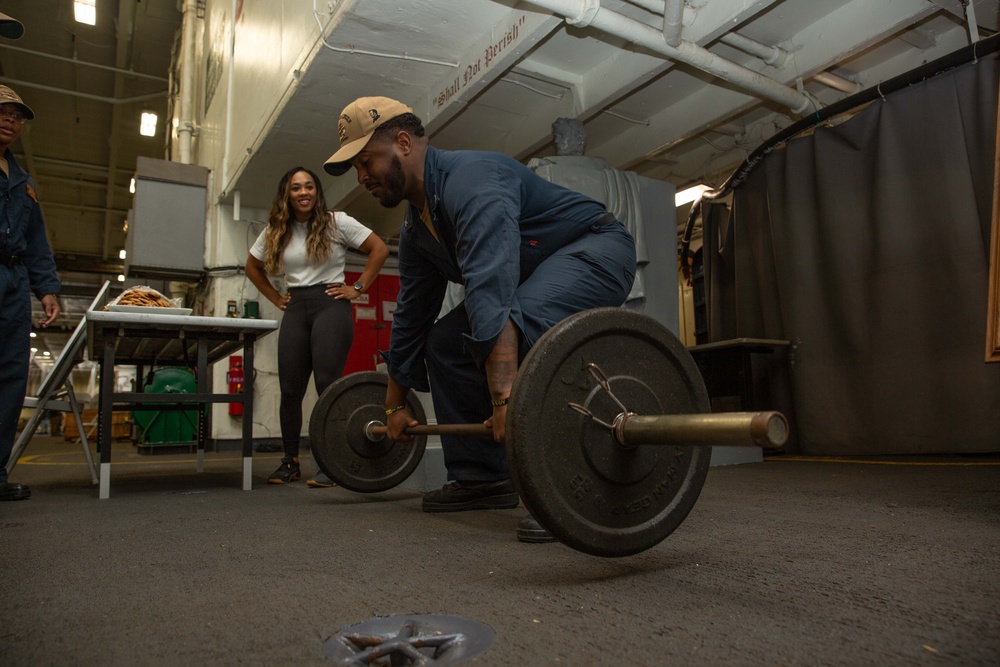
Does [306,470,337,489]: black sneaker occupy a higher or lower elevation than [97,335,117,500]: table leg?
lower

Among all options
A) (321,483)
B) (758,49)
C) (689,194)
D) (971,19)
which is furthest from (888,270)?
(321,483)

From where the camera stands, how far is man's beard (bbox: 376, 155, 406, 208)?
1609 mm

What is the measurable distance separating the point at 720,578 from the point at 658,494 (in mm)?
174

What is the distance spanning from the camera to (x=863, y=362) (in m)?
3.92

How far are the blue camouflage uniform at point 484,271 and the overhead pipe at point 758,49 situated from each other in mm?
3025

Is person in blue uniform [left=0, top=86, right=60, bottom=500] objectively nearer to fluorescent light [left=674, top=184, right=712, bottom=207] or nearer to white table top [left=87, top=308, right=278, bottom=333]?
white table top [left=87, top=308, right=278, bottom=333]

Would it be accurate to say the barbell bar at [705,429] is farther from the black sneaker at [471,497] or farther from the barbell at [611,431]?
the black sneaker at [471,497]

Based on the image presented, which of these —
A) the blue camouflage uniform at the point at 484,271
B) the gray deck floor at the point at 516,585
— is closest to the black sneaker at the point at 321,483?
the gray deck floor at the point at 516,585

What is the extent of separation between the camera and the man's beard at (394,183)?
63.4 inches

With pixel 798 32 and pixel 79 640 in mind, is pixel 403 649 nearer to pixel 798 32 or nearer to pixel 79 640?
pixel 79 640

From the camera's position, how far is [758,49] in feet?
13.6

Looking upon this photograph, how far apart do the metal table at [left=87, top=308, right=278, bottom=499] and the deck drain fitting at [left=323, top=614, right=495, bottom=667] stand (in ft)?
6.05

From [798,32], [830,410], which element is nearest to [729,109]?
[798,32]

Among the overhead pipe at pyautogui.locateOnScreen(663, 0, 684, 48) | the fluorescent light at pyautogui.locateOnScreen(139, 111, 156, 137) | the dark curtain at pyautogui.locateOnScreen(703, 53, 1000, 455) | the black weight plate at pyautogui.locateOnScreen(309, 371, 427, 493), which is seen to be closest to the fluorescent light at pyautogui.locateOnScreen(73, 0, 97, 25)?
the fluorescent light at pyautogui.locateOnScreen(139, 111, 156, 137)
